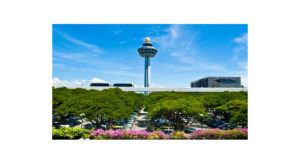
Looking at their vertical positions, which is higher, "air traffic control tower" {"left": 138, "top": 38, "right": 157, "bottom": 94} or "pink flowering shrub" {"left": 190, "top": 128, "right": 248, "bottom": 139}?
"air traffic control tower" {"left": 138, "top": 38, "right": 157, "bottom": 94}

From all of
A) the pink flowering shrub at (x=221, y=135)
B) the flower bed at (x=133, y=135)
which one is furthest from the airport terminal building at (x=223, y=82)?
the flower bed at (x=133, y=135)

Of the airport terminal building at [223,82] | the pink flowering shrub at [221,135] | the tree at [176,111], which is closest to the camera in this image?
the pink flowering shrub at [221,135]

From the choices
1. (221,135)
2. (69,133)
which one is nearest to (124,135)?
(69,133)

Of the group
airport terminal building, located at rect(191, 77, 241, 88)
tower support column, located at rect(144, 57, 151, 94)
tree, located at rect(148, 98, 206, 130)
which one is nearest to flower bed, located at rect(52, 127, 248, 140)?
tree, located at rect(148, 98, 206, 130)

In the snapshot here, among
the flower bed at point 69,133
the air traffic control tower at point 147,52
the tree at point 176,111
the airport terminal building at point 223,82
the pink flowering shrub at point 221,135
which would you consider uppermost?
the air traffic control tower at point 147,52

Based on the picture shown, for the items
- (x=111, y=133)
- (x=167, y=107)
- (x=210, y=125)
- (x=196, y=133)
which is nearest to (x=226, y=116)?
(x=210, y=125)

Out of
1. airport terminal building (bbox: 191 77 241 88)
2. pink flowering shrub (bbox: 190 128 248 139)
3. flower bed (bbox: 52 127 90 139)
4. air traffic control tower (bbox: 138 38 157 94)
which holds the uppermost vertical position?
air traffic control tower (bbox: 138 38 157 94)

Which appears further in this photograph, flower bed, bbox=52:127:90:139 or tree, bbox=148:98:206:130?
tree, bbox=148:98:206:130

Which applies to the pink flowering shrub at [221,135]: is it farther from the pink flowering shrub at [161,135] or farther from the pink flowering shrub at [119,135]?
the pink flowering shrub at [119,135]

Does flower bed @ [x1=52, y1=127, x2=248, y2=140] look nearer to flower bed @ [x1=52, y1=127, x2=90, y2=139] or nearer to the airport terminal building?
flower bed @ [x1=52, y1=127, x2=90, y2=139]

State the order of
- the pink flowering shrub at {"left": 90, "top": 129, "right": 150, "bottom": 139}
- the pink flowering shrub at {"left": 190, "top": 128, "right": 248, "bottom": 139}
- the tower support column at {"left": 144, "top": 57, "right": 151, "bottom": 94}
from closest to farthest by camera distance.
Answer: the pink flowering shrub at {"left": 90, "top": 129, "right": 150, "bottom": 139}
the pink flowering shrub at {"left": 190, "top": 128, "right": 248, "bottom": 139}
the tower support column at {"left": 144, "top": 57, "right": 151, "bottom": 94}

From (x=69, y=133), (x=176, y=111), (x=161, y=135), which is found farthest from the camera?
(x=176, y=111)

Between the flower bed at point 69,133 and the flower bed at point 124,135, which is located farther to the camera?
the flower bed at point 124,135

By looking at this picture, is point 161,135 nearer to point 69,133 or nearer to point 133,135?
point 133,135
